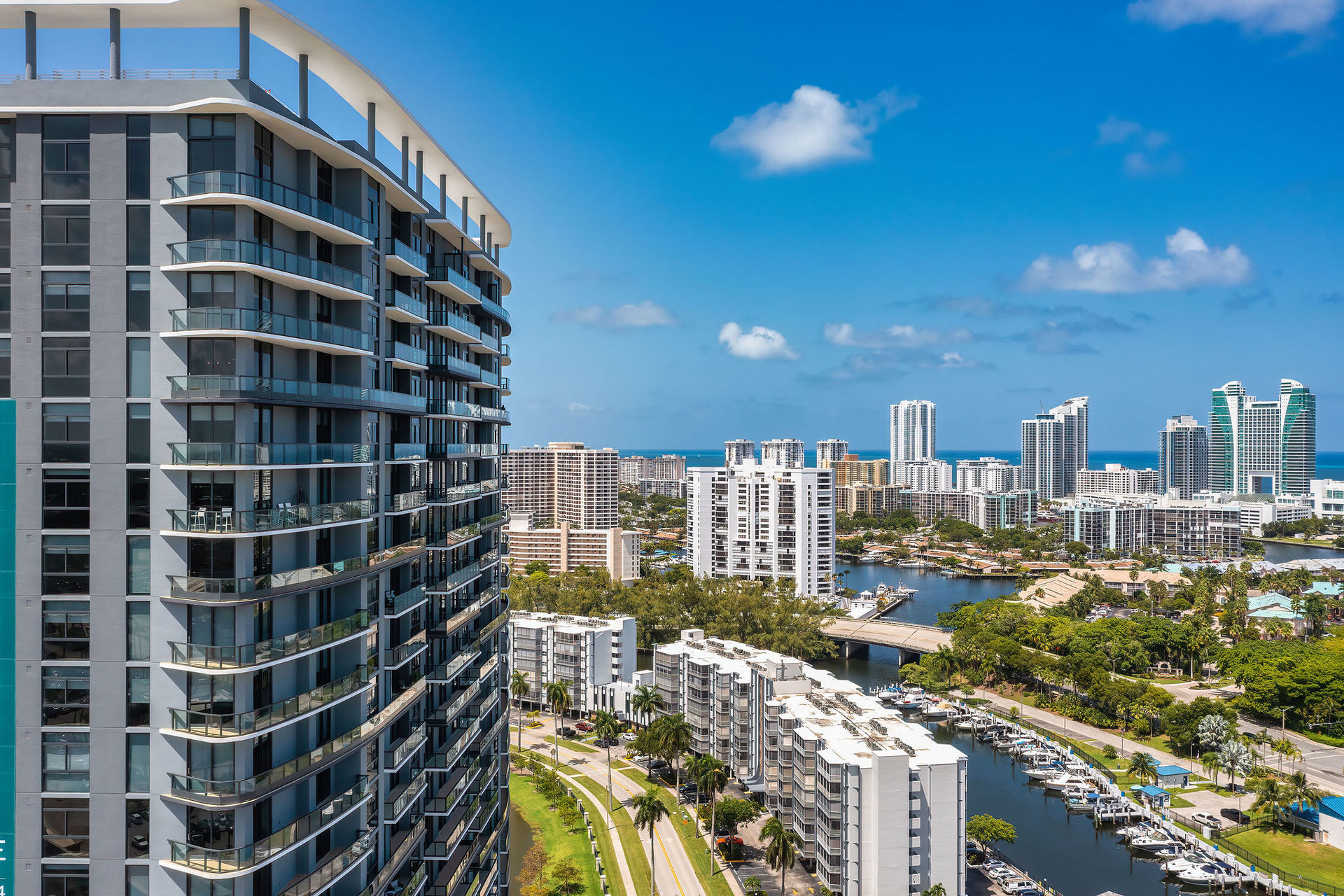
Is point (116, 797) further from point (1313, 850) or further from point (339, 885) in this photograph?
point (1313, 850)

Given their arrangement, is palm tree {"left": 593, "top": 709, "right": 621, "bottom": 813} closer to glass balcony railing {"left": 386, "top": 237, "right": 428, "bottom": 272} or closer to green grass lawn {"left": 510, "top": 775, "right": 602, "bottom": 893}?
green grass lawn {"left": 510, "top": 775, "right": 602, "bottom": 893}

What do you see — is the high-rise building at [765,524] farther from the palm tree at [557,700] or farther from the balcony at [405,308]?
the balcony at [405,308]

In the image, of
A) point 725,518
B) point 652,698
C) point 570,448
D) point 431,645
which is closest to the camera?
point 431,645

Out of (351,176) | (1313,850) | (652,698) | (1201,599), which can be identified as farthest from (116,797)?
(1201,599)

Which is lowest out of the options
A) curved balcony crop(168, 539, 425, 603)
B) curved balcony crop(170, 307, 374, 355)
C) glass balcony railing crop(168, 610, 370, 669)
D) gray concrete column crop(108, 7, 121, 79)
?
glass balcony railing crop(168, 610, 370, 669)

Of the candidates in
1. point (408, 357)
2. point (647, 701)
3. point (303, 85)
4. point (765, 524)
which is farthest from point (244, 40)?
point (765, 524)

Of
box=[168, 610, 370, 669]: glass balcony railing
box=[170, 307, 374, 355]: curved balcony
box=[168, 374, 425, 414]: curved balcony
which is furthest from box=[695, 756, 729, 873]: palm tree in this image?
box=[170, 307, 374, 355]: curved balcony
